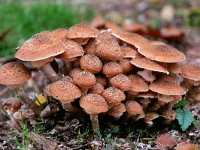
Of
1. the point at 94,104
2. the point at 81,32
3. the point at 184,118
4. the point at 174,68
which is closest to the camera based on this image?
the point at 94,104

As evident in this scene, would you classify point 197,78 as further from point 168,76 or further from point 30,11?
point 30,11

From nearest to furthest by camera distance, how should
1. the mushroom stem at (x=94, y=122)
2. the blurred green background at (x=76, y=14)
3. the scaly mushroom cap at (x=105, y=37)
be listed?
the mushroom stem at (x=94, y=122) → the scaly mushroom cap at (x=105, y=37) → the blurred green background at (x=76, y=14)

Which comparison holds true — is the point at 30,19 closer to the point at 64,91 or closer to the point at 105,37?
the point at 105,37

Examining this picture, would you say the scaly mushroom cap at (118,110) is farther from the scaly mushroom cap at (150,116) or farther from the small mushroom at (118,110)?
the scaly mushroom cap at (150,116)

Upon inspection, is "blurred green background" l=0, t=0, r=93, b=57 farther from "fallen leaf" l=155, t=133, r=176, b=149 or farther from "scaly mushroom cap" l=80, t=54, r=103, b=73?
"fallen leaf" l=155, t=133, r=176, b=149

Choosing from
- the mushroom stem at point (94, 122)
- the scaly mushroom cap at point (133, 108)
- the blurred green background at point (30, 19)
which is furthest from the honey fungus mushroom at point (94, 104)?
the blurred green background at point (30, 19)

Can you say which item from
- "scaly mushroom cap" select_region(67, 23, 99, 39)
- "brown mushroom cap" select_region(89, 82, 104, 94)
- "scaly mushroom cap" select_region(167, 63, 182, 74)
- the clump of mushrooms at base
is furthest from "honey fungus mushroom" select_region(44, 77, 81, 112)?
"scaly mushroom cap" select_region(167, 63, 182, 74)

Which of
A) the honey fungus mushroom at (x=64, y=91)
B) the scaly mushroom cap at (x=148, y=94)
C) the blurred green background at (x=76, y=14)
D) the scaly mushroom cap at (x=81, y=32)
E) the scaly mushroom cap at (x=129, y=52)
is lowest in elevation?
the blurred green background at (x=76, y=14)

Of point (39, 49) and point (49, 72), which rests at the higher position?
point (39, 49)

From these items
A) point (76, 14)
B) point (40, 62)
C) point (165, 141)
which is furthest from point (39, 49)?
point (76, 14)
